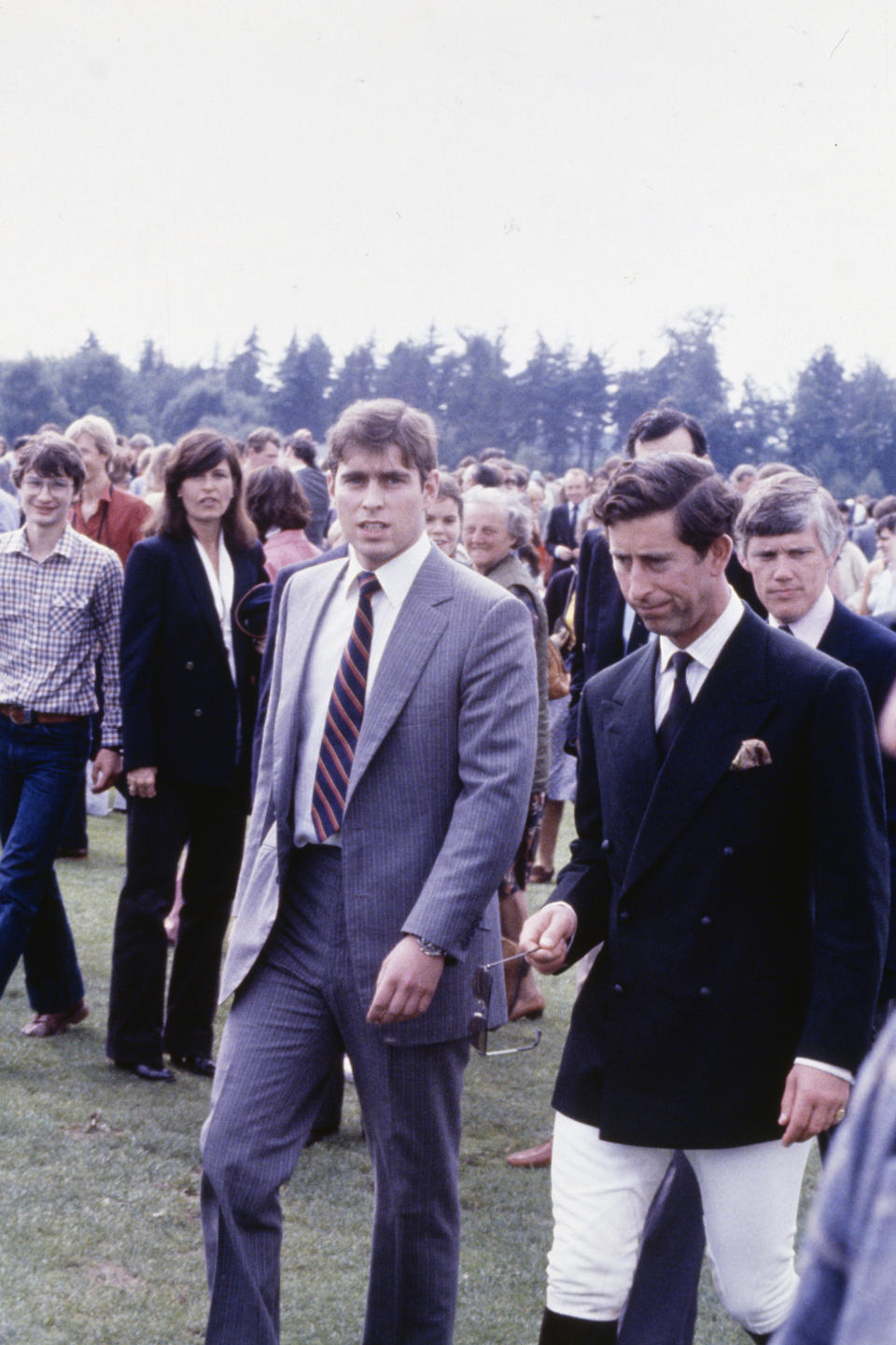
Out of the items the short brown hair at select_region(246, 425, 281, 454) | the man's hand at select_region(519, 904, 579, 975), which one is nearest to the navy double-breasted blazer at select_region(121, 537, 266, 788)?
the man's hand at select_region(519, 904, 579, 975)

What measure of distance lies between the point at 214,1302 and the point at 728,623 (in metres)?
1.72

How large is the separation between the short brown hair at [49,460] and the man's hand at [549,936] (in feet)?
11.7

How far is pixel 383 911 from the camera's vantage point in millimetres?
3395

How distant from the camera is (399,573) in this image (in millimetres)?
3590

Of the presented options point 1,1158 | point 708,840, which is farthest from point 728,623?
point 1,1158

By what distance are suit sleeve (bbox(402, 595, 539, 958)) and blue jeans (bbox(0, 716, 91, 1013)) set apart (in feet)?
9.70

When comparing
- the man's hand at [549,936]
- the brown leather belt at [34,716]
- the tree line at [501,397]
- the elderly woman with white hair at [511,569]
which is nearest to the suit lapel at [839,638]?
the man's hand at [549,936]

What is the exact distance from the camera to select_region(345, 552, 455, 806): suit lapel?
341cm

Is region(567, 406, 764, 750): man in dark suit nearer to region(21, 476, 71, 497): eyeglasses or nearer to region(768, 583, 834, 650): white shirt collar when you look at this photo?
region(768, 583, 834, 650): white shirt collar

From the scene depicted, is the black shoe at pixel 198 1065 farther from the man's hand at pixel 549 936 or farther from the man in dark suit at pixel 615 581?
the man's hand at pixel 549 936

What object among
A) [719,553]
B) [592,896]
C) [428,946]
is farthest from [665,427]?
[428,946]

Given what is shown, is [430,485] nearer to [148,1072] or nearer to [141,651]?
[141,651]

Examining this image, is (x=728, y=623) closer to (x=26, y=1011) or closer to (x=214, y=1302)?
(x=214, y=1302)

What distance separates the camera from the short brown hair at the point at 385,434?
3.57 meters
